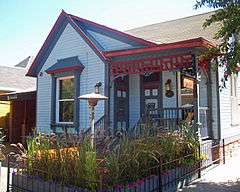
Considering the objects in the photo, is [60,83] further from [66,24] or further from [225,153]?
[225,153]

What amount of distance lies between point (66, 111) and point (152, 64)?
4.98 m

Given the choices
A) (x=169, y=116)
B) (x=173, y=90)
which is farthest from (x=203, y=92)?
(x=169, y=116)

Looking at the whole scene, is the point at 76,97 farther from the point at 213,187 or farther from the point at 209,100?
the point at 213,187

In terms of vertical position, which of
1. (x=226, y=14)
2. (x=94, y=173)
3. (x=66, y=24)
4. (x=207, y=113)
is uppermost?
(x=66, y=24)

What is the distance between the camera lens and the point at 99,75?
13.3 m

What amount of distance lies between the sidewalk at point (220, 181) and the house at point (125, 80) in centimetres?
132

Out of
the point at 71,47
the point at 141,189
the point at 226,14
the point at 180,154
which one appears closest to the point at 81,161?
the point at 141,189

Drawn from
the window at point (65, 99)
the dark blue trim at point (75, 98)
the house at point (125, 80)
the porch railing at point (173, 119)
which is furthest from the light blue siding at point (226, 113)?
the window at point (65, 99)

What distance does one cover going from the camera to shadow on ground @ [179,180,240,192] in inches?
315

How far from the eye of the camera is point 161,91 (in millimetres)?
14078

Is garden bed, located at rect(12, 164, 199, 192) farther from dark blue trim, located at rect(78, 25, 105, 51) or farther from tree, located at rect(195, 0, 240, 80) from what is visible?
dark blue trim, located at rect(78, 25, 105, 51)

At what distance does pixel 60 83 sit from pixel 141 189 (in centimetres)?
944

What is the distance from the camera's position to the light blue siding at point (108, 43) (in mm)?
13555

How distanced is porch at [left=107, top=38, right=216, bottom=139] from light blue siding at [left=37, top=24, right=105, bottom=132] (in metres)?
0.83
